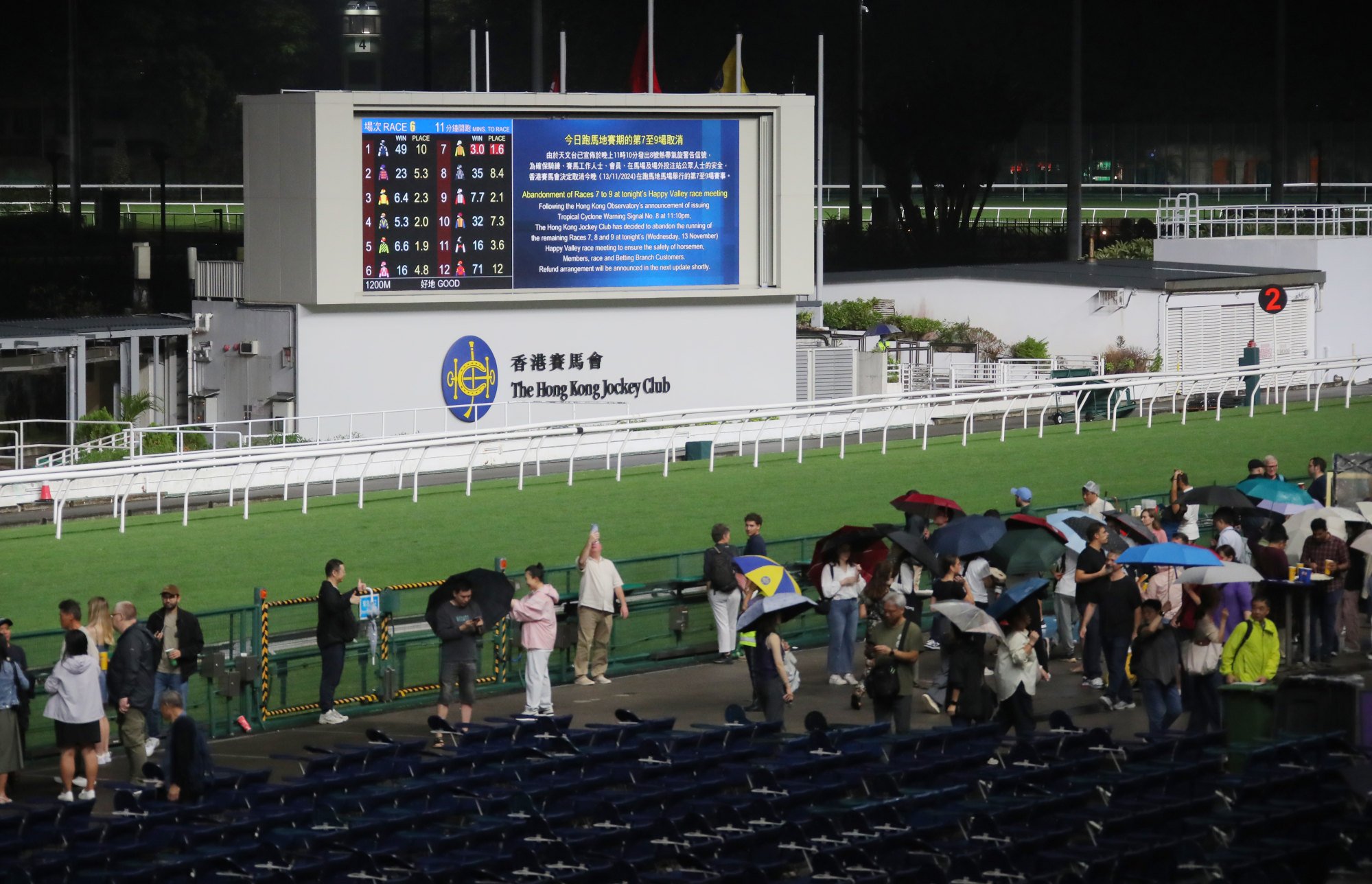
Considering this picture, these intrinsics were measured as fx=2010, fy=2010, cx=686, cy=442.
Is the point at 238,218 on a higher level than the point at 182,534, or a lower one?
higher

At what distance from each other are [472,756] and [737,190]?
18.2 metres

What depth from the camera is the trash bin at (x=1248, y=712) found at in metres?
12.0

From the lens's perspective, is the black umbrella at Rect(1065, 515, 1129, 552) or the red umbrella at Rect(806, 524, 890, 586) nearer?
the black umbrella at Rect(1065, 515, 1129, 552)

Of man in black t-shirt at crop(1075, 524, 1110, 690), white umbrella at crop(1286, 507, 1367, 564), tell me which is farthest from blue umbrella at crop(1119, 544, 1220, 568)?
white umbrella at crop(1286, 507, 1367, 564)

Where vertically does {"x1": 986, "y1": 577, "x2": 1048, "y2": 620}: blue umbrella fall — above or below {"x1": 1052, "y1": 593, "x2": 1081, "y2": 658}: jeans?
above

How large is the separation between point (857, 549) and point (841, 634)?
0.66 m

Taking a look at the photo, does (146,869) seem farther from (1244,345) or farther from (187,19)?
(187,19)

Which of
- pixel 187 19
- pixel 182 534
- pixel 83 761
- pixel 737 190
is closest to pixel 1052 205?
pixel 187 19

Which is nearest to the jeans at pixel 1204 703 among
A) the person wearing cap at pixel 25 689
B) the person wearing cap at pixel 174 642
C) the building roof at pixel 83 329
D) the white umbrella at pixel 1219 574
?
the white umbrella at pixel 1219 574

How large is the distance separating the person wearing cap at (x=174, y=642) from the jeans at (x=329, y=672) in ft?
3.51

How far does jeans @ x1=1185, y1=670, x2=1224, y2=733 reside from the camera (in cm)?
1264

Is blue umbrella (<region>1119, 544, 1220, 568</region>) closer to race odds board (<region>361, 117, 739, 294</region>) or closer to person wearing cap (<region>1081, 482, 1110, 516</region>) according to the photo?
person wearing cap (<region>1081, 482, 1110, 516</region>)

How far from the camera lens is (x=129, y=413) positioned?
2717 cm

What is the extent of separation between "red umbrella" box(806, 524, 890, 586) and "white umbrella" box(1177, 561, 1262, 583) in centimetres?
258
